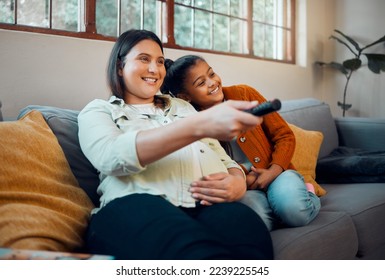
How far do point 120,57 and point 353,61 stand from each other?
2.86 meters

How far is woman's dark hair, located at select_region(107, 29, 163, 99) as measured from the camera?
1.38 meters

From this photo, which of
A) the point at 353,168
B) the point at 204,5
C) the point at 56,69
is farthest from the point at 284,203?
the point at 204,5

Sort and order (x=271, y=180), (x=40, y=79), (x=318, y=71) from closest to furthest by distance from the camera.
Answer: (x=271, y=180) < (x=40, y=79) < (x=318, y=71)

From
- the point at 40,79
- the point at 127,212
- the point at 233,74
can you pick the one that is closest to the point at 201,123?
the point at 127,212

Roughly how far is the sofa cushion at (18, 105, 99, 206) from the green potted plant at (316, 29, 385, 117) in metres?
2.95

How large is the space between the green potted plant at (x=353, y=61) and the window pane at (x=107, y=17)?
2.18 m

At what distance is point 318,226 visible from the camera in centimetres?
136

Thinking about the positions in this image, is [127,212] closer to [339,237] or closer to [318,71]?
[339,237]

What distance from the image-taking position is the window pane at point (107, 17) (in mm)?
2318

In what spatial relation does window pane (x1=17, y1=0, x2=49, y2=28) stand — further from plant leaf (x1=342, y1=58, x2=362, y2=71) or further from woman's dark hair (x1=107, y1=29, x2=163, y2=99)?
plant leaf (x1=342, y1=58, x2=362, y2=71)

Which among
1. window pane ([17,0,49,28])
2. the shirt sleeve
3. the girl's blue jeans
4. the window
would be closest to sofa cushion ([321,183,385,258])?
the girl's blue jeans

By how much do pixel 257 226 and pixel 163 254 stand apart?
0.99 ft

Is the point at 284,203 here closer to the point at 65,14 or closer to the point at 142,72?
the point at 142,72

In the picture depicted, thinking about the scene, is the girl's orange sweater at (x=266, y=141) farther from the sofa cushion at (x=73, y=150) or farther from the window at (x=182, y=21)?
the window at (x=182, y=21)
